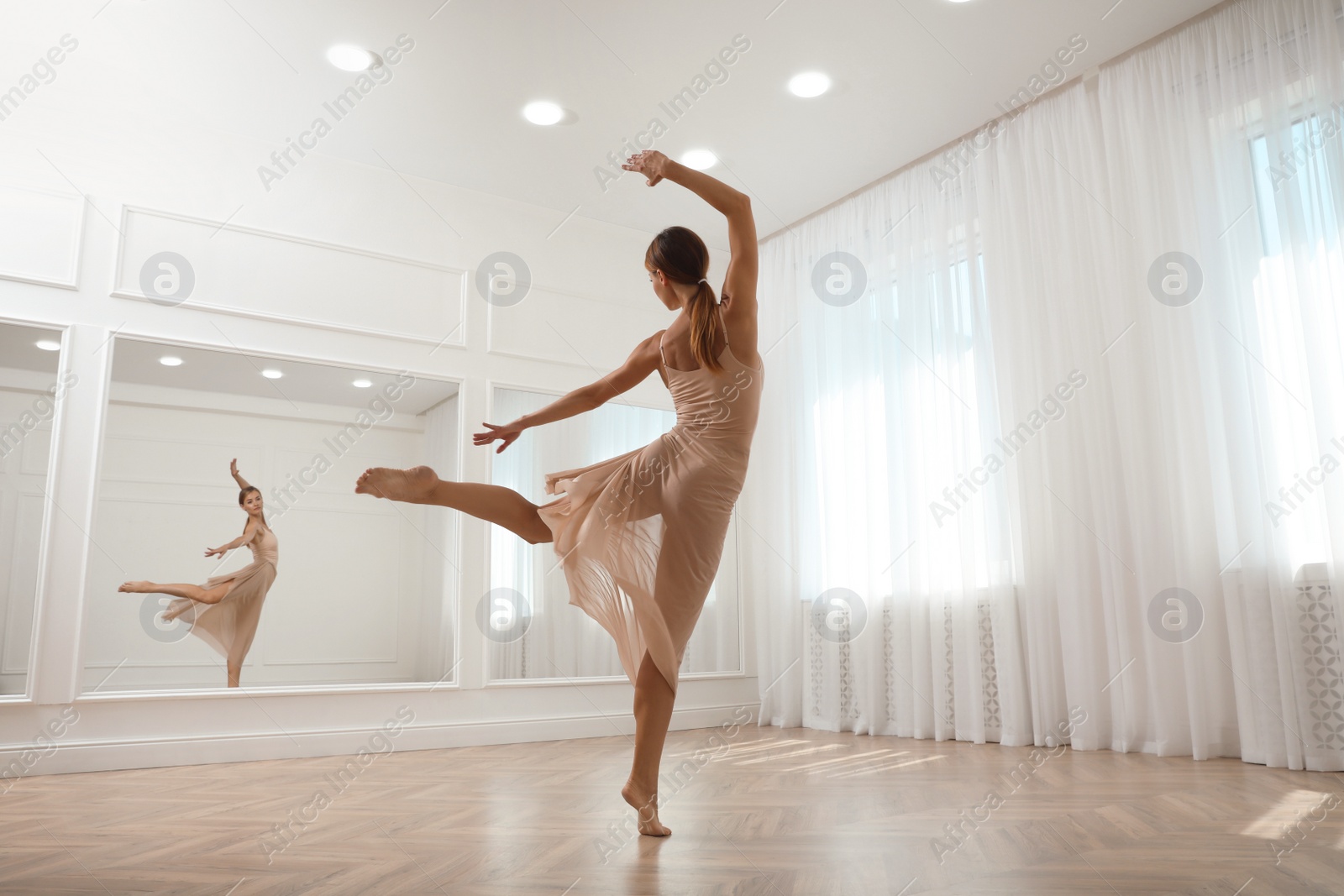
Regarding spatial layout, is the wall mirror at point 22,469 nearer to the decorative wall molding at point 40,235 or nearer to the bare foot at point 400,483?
the decorative wall molding at point 40,235

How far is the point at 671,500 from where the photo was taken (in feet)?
7.64

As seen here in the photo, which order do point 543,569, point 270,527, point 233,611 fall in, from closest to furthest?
point 233,611 < point 270,527 < point 543,569

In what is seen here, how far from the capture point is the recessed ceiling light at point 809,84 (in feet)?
13.7

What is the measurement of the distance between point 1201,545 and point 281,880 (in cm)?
330

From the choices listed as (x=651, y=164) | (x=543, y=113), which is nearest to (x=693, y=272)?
(x=651, y=164)

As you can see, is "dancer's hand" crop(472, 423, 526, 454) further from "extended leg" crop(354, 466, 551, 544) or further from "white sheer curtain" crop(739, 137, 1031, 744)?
"white sheer curtain" crop(739, 137, 1031, 744)

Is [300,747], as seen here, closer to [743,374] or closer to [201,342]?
[201,342]

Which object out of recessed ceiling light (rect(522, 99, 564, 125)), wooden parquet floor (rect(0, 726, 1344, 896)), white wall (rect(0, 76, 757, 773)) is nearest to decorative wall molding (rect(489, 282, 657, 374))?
white wall (rect(0, 76, 757, 773))

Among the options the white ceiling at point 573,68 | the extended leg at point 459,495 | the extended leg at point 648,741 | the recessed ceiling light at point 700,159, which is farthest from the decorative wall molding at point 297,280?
the extended leg at point 648,741

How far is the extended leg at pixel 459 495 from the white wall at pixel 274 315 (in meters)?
2.42

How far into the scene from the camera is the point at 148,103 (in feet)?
14.1

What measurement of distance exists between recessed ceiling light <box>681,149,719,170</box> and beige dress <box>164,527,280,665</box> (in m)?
2.80

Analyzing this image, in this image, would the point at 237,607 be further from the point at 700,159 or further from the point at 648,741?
the point at 700,159

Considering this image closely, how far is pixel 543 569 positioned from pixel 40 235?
2787 millimetres
